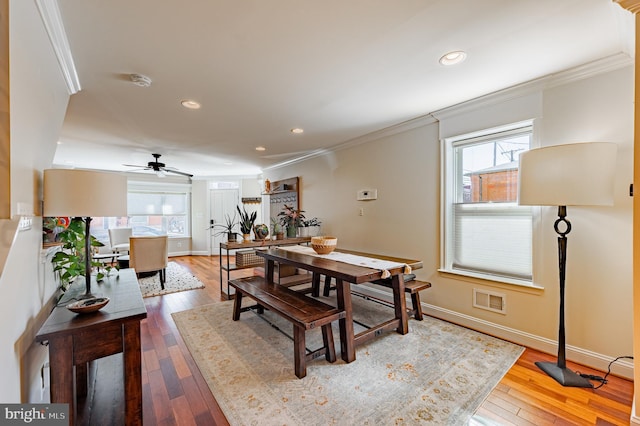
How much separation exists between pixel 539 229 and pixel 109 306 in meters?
3.28

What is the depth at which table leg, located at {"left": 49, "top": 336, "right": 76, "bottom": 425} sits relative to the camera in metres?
1.21

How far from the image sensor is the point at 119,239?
6.14 metres

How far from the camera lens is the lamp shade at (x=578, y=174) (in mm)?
1672

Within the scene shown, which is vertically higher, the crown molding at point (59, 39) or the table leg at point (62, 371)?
the crown molding at point (59, 39)

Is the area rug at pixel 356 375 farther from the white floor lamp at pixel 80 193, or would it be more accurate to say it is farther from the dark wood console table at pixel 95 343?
the white floor lamp at pixel 80 193

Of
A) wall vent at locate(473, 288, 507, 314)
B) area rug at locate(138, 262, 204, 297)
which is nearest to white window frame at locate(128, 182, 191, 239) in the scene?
area rug at locate(138, 262, 204, 297)

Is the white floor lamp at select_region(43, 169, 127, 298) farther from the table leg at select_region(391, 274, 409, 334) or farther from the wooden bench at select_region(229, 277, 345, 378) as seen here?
the table leg at select_region(391, 274, 409, 334)

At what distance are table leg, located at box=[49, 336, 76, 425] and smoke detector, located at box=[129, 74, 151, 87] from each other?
6.13ft

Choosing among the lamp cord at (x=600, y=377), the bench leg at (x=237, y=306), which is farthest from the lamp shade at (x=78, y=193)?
the lamp cord at (x=600, y=377)

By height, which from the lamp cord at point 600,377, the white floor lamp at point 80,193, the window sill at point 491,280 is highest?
the white floor lamp at point 80,193

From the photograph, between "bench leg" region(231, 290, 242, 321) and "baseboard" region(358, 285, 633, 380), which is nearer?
"baseboard" region(358, 285, 633, 380)

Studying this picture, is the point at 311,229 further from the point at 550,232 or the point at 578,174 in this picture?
the point at 578,174

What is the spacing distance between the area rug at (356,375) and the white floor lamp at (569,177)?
68cm

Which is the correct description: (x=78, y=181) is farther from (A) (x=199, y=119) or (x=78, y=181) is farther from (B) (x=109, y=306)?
(A) (x=199, y=119)
